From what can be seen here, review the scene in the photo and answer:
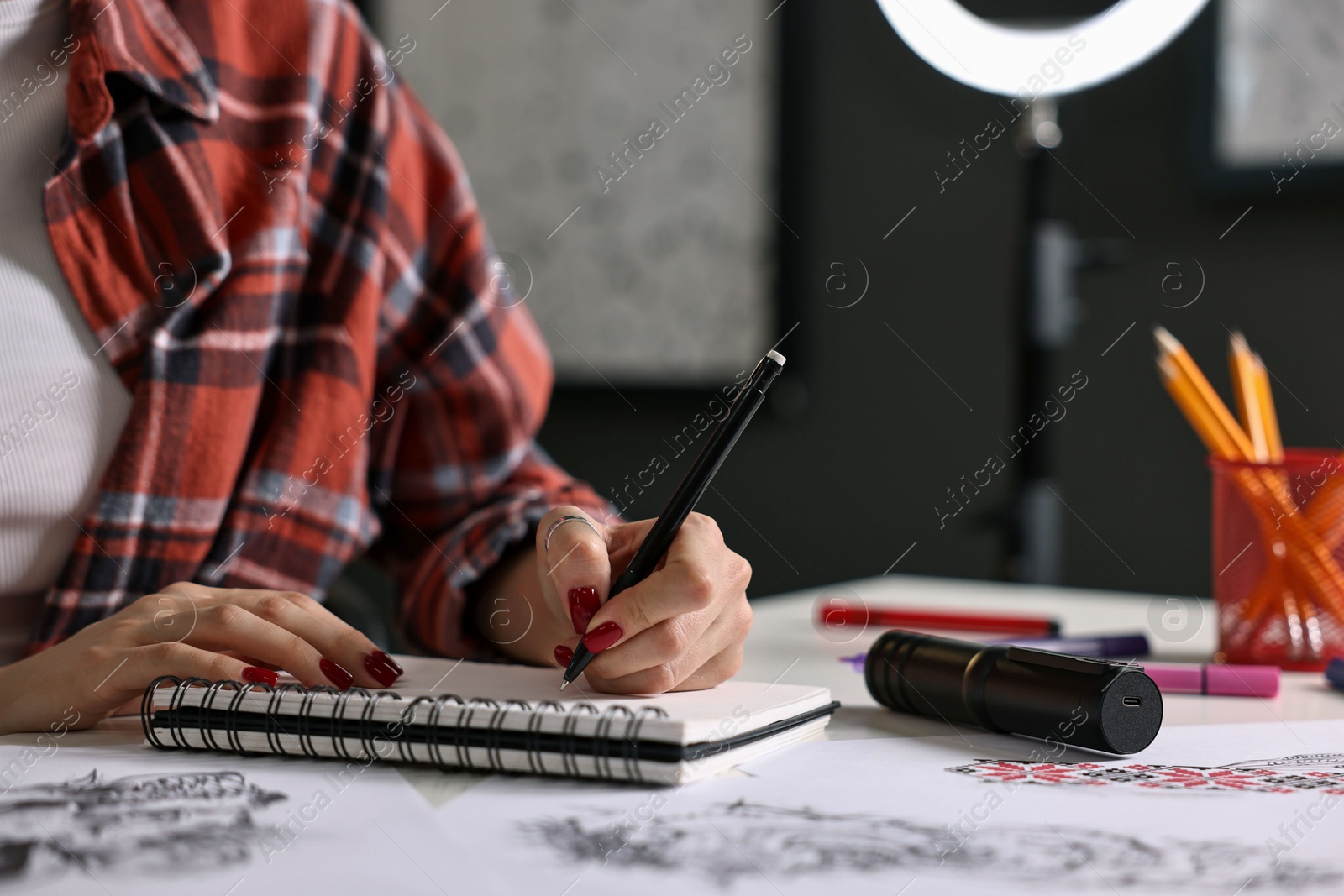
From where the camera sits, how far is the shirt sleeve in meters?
0.86

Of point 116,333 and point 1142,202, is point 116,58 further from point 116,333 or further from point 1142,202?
point 1142,202

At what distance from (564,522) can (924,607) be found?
449mm

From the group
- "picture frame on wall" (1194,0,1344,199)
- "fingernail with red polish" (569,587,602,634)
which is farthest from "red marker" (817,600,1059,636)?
"picture frame on wall" (1194,0,1344,199)

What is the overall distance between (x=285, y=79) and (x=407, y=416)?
9.8 inches

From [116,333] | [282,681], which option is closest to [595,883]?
[282,681]

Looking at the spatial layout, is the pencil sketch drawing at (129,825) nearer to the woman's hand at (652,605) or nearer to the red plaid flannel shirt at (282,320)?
the woman's hand at (652,605)

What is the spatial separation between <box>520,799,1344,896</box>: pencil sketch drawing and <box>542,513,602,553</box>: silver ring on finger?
190 mm

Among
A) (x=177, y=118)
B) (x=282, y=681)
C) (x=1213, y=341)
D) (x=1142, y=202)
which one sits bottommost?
(x=282, y=681)

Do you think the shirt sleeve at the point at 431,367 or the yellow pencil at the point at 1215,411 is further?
the shirt sleeve at the point at 431,367

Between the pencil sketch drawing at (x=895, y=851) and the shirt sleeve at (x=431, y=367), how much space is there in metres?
0.44

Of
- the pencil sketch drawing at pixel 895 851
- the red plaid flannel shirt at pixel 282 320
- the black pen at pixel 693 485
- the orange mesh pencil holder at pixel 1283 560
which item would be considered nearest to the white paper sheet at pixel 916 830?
the pencil sketch drawing at pixel 895 851

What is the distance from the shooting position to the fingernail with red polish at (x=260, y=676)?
0.52 metres

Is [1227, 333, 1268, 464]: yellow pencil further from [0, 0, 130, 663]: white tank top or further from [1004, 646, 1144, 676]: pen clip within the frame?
[0, 0, 130, 663]: white tank top

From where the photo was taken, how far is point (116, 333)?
706mm
